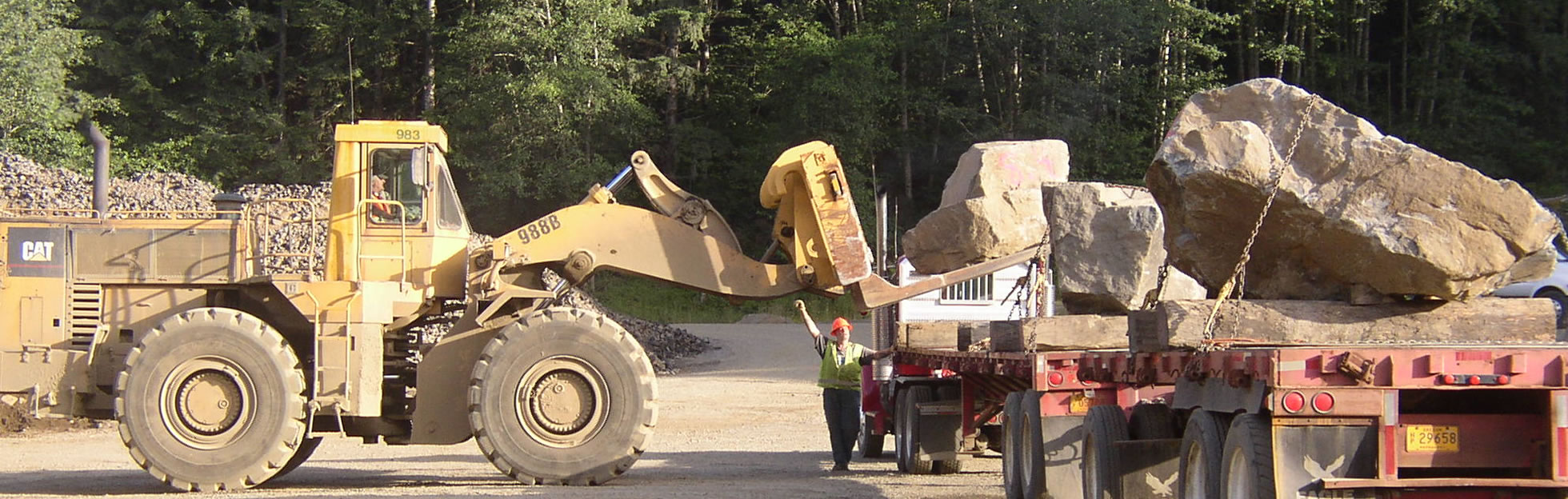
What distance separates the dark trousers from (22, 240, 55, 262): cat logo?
6835 mm

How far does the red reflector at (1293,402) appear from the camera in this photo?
693 centimetres

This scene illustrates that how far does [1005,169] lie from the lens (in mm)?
15406

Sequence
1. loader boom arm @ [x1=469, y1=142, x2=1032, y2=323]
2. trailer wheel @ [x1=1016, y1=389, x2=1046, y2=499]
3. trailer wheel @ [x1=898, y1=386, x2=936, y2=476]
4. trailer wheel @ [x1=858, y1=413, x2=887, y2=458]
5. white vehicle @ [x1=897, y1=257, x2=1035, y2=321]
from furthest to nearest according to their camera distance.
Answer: white vehicle @ [x1=897, y1=257, x2=1035, y2=321]
trailer wheel @ [x1=858, y1=413, x2=887, y2=458]
trailer wheel @ [x1=898, y1=386, x2=936, y2=476]
loader boom arm @ [x1=469, y1=142, x2=1032, y2=323]
trailer wheel @ [x1=1016, y1=389, x2=1046, y2=499]

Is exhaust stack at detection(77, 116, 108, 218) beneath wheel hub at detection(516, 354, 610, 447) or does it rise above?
above

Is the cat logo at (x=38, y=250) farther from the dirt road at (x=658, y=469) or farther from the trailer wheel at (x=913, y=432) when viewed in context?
the trailer wheel at (x=913, y=432)

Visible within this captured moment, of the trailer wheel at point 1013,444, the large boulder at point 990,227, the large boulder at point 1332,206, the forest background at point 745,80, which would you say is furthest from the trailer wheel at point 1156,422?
the forest background at point 745,80

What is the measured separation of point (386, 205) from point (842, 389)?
15.3 ft

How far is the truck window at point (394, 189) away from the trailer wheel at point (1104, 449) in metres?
6.21

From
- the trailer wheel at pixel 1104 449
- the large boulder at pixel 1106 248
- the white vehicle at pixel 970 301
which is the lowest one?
the trailer wheel at pixel 1104 449

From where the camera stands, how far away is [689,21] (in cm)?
4728

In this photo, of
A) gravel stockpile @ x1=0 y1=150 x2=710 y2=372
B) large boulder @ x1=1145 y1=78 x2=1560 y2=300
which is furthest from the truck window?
gravel stockpile @ x1=0 y1=150 x2=710 y2=372

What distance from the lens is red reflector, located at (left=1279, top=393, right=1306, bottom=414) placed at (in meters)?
6.93

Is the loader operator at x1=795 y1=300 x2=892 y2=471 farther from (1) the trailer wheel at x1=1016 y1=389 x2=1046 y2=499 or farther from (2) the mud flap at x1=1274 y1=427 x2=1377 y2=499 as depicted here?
(2) the mud flap at x1=1274 y1=427 x2=1377 y2=499

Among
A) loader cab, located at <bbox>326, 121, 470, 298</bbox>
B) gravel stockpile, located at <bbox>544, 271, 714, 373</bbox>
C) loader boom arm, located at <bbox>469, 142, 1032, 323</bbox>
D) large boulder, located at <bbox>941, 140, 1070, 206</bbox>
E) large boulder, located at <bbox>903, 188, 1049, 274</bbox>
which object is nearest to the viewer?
loader cab, located at <bbox>326, 121, 470, 298</bbox>
